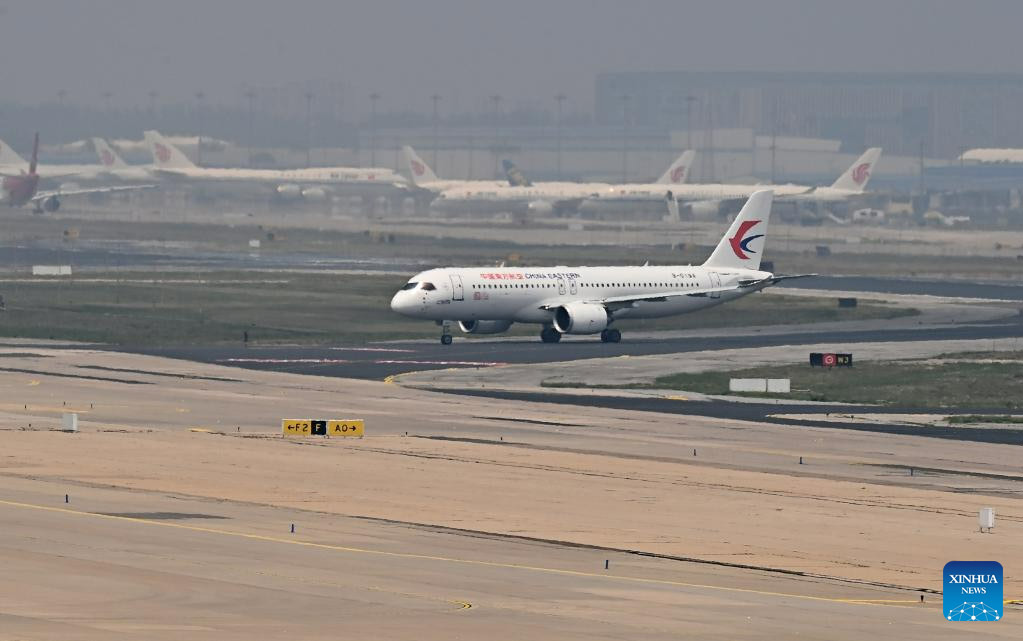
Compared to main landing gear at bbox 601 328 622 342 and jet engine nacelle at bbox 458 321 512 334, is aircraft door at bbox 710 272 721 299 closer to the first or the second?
main landing gear at bbox 601 328 622 342

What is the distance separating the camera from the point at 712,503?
4756 centimetres

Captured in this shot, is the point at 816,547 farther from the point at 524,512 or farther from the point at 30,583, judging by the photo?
the point at 30,583

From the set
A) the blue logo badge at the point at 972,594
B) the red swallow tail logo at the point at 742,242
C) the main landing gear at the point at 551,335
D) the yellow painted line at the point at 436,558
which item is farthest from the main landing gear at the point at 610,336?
the blue logo badge at the point at 972,594

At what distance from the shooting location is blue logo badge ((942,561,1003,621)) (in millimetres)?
26125

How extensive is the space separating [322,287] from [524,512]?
3787 inches

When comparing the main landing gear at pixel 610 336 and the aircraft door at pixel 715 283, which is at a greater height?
the aircraft door at pixel 715 283

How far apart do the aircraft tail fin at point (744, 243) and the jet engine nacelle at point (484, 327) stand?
13.1m

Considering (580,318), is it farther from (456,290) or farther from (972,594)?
(972,594)

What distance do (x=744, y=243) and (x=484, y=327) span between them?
643 inches

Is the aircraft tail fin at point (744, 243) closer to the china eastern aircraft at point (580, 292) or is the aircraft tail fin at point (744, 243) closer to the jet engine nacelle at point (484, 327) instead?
the china eastern aircraft at point (580, 292)

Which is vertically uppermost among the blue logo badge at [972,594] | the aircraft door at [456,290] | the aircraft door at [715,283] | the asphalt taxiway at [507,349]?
the aircraft door at [715,283]

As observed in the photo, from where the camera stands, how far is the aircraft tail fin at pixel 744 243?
11138 centimetres

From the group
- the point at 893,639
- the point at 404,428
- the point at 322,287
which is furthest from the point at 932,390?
the point at 322,287

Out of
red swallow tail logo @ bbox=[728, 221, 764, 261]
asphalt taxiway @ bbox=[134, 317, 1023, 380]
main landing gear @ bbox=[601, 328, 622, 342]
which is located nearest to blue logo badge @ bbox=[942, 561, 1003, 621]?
asphalt taxiway @ bbox=[134, 317, 1023, 380]
